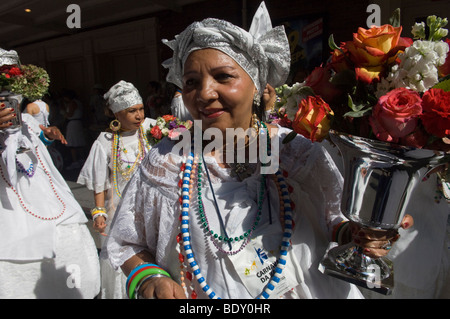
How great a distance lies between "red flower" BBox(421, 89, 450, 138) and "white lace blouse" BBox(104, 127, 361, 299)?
1.73 feet

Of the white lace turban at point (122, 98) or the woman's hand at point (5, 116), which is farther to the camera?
the white lace turban at point (122, 98)

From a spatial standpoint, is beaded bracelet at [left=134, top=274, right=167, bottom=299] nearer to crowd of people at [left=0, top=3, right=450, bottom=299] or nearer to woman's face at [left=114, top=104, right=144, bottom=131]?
crowd of people at [left=0, top=3, right=450, bottom=299]

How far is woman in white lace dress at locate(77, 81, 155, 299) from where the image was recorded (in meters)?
3.34

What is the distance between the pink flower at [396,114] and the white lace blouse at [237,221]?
0.45 meters

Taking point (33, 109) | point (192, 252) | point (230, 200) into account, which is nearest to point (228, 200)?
point (230, 200)

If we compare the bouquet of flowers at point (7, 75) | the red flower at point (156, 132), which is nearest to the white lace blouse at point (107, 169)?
the red flower at point (156, 132)

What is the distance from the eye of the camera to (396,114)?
3.41ft

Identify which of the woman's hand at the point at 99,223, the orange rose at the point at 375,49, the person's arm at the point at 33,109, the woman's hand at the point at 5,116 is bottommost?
the woman's hand at the point at 99,223

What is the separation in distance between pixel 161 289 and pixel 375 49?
1.18m

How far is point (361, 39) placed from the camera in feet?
3.89

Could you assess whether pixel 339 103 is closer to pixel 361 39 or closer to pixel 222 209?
pixel 361 39

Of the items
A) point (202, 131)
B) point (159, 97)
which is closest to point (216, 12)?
point (159, 97)

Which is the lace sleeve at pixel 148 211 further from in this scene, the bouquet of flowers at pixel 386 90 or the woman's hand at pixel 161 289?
the bouquet of flowers at pixel 386 90

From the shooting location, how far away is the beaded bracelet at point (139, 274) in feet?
4.78
